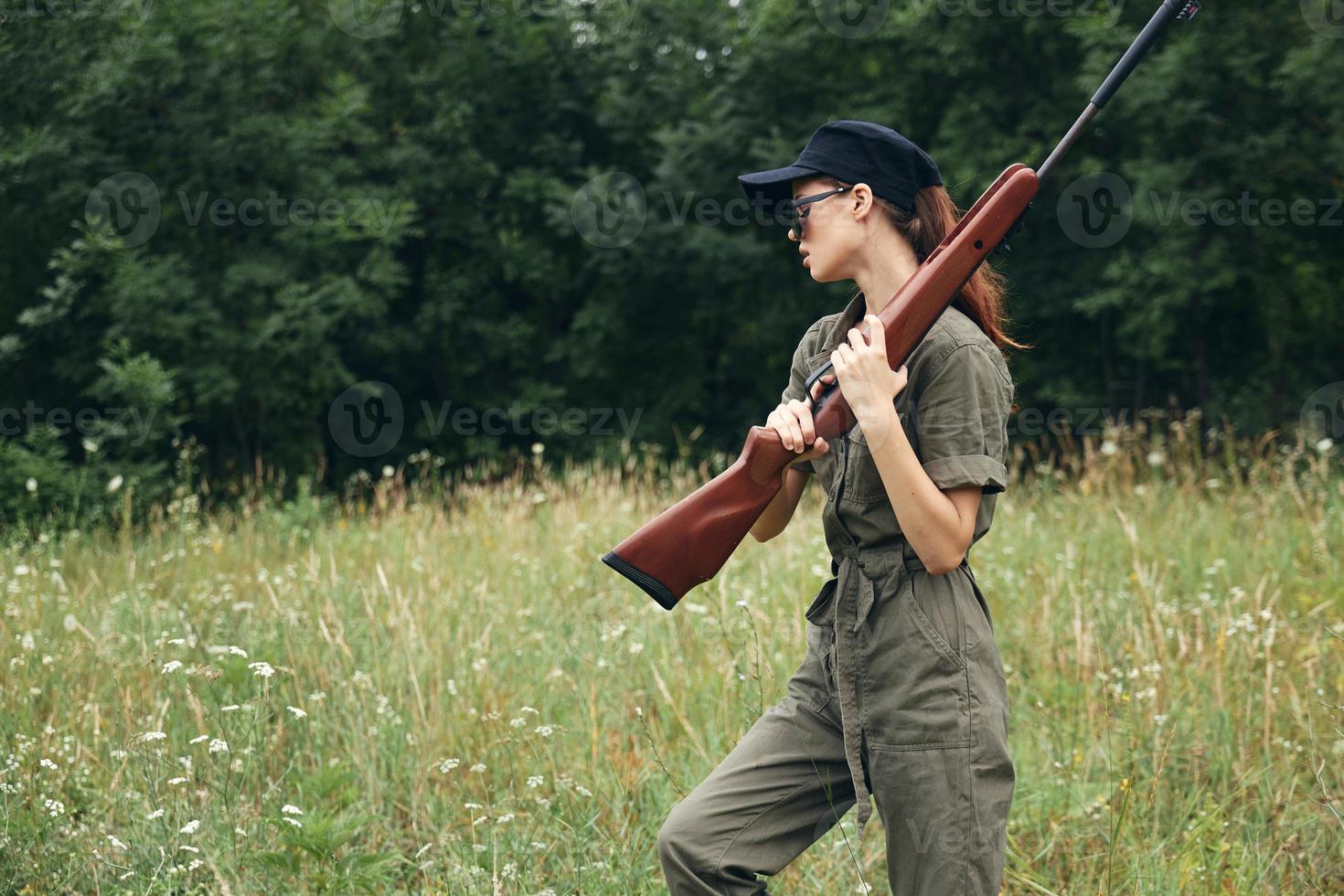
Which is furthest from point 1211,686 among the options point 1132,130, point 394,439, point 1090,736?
point 394,439

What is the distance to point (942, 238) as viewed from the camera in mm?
2371

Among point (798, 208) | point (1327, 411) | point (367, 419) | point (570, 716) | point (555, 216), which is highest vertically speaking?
point (555, 216)

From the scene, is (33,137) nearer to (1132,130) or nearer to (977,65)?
(977,65)

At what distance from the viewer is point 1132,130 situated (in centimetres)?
1459

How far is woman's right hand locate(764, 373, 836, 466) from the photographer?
7.30ft

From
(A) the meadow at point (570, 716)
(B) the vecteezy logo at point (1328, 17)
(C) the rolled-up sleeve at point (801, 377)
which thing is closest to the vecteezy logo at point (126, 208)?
(A) the meadow at point (570, 716)

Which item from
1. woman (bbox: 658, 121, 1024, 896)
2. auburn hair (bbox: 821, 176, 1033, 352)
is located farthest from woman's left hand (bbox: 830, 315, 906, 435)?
auburn hair (bbox: 821, 176, 1033, 352)

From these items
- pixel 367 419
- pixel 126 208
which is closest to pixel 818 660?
pixel 126 208

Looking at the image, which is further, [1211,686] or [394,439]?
[394,439]

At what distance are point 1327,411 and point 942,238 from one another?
41.5ft

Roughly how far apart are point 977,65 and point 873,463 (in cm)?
1502

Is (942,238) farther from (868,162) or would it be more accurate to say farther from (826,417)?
(826,417)

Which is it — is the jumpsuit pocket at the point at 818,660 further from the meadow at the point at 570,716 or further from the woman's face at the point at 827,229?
the meadow at the point at 570,716

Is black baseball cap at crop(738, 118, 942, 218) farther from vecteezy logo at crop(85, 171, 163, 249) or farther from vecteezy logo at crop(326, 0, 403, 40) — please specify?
vecteezy logo at crop(326, 0, 403, 40)
